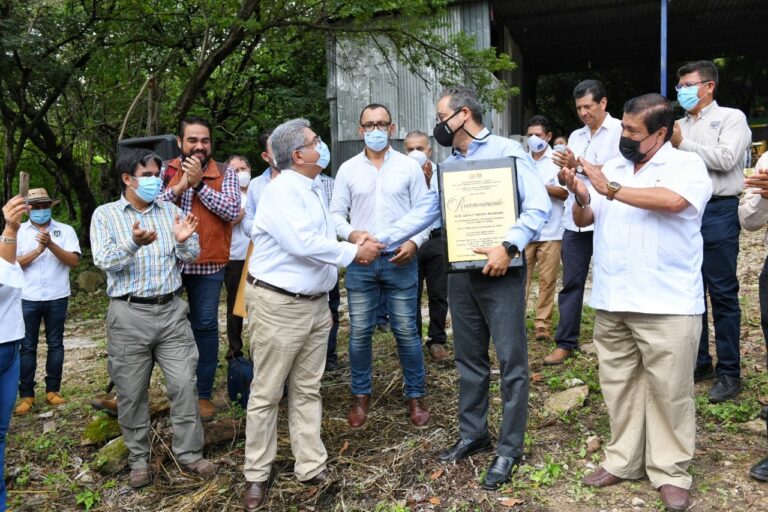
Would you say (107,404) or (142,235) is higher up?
(142,235)

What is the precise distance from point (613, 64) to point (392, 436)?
17.0 m

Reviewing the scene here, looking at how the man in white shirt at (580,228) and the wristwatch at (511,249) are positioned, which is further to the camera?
the man in white shirt at (580,228)

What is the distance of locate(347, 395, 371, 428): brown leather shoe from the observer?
14.8ft

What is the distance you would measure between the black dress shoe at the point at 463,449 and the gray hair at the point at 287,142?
2.06 metres

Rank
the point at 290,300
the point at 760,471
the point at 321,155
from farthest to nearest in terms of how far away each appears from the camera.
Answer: the point at 321,155 < the point at 290,300 < the point at 760,471

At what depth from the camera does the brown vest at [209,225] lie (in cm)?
451

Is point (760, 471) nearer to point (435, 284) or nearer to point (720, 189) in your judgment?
point (720, 189)

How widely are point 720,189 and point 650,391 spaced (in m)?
1.77

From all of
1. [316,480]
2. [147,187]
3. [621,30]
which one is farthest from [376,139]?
[621,30]

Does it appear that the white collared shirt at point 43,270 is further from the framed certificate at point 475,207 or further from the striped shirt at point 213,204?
the framed certificate at point 475,207

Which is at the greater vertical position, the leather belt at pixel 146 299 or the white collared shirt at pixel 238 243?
the white collared shirt at pixel 238 243

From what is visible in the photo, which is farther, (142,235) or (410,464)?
(410,464)

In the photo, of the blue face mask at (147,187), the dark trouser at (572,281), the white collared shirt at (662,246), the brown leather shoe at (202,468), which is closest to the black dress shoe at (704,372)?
the dark trouser at (572,281)

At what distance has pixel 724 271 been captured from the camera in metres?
4.34
